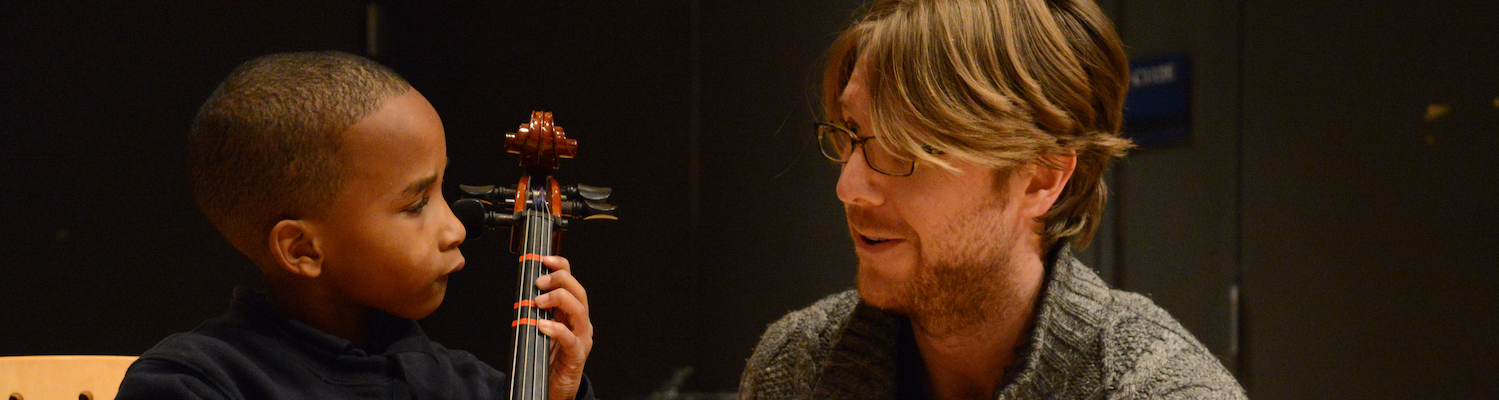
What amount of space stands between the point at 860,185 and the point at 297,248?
0.70m

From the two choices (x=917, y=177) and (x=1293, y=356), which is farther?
(x=1293, y=356)

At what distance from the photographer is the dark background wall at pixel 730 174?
63.9 inches

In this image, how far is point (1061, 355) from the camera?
4.55ft

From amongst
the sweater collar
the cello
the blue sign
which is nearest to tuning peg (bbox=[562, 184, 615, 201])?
the cello

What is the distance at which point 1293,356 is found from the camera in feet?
6.72

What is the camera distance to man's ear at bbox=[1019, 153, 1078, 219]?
1405 millimetres

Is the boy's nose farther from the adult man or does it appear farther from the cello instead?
the adult man

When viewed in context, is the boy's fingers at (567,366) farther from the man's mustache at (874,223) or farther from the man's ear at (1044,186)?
the man's ear at (1044,186)

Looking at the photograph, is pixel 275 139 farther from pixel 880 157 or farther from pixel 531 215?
pixel 880 157

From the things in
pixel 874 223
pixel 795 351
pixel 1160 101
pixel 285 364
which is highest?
pixel 1160 101

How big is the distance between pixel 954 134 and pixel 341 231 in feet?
2.46

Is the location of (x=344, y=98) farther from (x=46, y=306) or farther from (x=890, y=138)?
(x=46, y=306)

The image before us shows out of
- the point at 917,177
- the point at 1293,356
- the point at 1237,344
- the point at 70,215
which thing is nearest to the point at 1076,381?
the point at 917,177

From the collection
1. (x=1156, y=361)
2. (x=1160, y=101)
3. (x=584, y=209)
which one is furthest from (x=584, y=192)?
(x=1160, y=101)
